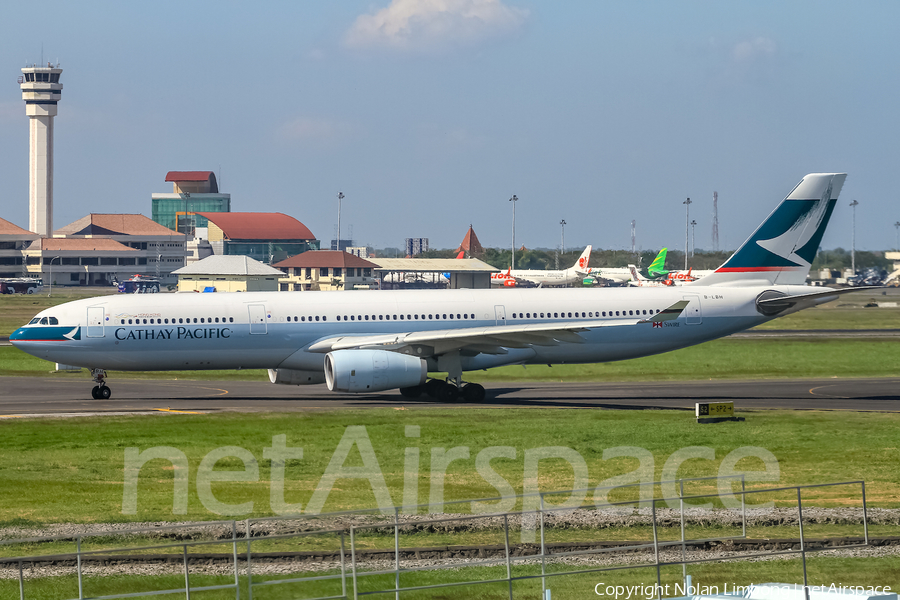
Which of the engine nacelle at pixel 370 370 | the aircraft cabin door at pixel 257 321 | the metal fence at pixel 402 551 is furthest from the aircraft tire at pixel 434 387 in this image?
the metal fence at pixel 402 551

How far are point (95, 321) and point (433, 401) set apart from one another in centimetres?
1385

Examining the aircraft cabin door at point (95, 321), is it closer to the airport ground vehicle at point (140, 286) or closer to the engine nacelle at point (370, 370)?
the engine nacelle at point (370, 370)

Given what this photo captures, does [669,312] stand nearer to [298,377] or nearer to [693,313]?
[693,313]

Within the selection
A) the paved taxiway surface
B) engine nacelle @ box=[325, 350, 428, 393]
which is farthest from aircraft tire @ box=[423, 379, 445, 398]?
engine nacelle @ box=[325, 350, 428, 393]

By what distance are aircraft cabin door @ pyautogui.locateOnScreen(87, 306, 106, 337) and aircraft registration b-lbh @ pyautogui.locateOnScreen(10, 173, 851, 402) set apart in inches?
1.9

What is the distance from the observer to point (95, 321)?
41844 millimetres

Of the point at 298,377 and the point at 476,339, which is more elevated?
the point at 476,339

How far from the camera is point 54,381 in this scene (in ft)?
167

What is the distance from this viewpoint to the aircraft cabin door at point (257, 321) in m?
42.4

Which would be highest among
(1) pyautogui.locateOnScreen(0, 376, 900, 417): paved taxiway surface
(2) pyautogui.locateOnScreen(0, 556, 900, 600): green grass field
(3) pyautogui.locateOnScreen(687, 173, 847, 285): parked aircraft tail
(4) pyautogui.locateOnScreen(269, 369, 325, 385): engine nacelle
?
(3) pyautogui.locateOnScreen(687, 173, 847, 285): parked aircraft tail

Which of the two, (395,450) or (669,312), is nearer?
(395,450)

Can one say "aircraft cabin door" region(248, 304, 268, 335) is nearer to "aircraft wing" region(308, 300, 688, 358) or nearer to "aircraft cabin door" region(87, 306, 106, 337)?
"aircraft wing" region(308, 300, 688, 358)

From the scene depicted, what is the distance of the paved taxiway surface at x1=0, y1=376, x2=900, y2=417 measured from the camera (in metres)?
41.1

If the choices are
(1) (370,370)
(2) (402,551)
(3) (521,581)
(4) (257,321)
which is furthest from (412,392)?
(3) (521,581)
